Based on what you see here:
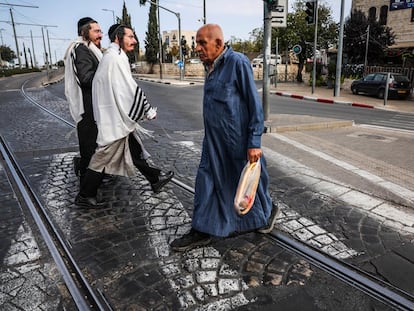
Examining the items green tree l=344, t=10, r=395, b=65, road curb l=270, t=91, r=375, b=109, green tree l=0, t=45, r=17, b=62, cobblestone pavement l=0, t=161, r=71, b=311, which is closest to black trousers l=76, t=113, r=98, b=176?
cobblestone pavement l=0, t=161, r=71, b=311

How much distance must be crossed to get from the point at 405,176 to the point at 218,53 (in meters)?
3.82

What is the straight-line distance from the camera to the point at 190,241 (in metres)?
3.24

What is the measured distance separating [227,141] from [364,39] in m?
28.7

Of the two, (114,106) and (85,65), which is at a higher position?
(85,65)

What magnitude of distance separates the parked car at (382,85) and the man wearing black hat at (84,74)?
732 inches

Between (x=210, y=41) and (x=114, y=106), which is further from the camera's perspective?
(x=114, y=106)

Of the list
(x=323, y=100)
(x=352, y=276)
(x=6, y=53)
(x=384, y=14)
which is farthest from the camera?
(x=6, y=53)

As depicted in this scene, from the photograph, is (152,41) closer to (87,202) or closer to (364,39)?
(364,39)

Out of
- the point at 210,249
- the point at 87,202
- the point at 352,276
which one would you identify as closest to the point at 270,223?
the point at 210,249

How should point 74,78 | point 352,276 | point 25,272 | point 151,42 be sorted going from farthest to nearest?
point 151,42 → point 74,78 → point 25,272 → point 352,276

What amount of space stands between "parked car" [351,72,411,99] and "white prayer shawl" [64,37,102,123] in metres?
18.6

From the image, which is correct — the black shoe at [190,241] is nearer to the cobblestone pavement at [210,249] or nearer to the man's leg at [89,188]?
the cobblestone pavement at [210,249]

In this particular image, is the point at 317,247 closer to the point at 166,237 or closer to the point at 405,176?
the point at 166,237

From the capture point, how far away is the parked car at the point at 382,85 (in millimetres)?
19281
